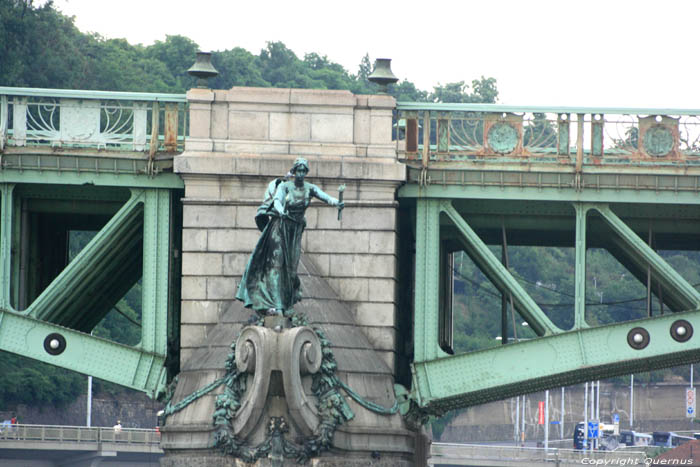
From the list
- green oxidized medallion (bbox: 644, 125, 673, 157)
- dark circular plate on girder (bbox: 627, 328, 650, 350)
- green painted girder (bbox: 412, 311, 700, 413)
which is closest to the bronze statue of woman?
green painted girder (bbox: 412, 311, 700, 413)

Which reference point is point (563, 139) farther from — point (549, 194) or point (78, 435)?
point (78, 435)

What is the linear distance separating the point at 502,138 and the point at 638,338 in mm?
5230

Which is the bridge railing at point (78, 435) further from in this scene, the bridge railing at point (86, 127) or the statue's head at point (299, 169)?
the statue's head at point (299, 169)

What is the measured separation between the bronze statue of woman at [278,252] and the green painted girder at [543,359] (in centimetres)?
481

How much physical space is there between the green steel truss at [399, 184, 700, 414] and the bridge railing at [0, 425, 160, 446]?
Result: 152ft

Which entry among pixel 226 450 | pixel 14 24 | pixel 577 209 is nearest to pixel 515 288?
pixel 577 209

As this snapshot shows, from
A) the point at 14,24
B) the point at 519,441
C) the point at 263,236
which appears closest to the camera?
the point at 263,236

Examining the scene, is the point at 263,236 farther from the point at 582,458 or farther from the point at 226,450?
the point at 582,458

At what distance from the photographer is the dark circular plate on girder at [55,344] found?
1566 inches

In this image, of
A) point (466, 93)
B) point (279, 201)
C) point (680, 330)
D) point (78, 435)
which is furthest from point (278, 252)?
point (466, 93)

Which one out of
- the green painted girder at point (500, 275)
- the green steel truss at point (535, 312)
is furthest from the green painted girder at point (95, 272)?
the green painted girder at point (500, 275)

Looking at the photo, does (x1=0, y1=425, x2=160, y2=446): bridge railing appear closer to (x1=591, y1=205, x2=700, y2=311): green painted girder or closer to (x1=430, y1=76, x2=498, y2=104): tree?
(x1=591, y1=205, x2=700, y2=311): green painted girder

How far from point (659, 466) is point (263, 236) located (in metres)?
65.0

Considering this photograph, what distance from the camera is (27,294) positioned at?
42.4 m
